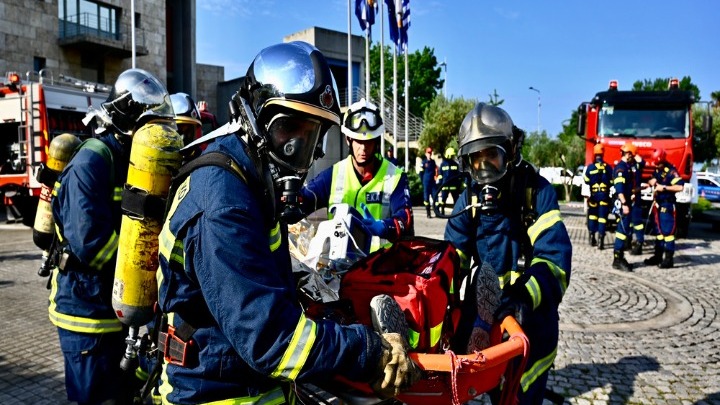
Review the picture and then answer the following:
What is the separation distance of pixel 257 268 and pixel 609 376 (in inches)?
161

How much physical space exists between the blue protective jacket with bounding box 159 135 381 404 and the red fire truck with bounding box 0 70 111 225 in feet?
41.0

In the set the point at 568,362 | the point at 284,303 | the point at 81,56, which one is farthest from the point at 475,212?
the point at 81,56

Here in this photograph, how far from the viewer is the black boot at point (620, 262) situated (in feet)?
30.5

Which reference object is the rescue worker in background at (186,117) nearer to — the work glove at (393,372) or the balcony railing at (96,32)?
the work glove at (393,372)

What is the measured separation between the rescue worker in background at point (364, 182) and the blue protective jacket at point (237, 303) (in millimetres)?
2425

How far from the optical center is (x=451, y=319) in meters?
2.38

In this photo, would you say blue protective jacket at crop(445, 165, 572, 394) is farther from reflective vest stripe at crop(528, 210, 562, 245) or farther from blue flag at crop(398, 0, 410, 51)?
blue flag at crop(398, 0, 410, 51)

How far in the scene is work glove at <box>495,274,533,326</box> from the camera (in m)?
2.35

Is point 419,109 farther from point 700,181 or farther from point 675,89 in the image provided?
A: point 675,89

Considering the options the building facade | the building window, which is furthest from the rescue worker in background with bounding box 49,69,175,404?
the building window

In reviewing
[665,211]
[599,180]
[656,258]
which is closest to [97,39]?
[599,180]

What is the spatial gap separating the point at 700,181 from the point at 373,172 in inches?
1036

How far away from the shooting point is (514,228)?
10.2ft

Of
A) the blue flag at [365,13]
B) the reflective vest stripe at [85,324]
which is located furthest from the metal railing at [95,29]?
the reflective vest stripe at [85,324]
